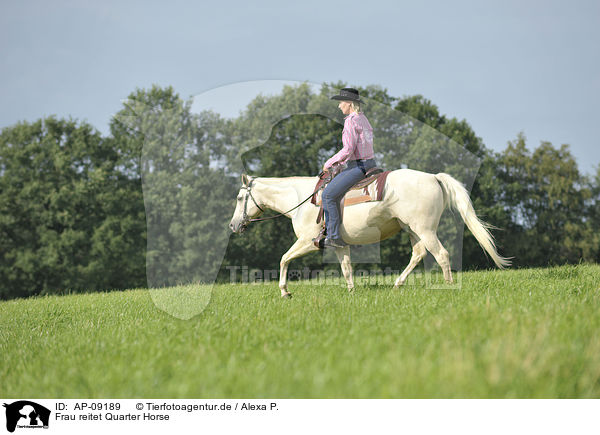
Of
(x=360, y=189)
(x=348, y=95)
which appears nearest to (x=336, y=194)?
(x=360, y=189)

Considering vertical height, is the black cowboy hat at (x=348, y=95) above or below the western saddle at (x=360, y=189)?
above

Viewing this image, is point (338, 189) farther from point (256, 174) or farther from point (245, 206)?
point (256, 174)

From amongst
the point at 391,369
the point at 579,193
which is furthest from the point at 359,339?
the point at 579,193

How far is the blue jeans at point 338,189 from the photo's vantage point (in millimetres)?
7684

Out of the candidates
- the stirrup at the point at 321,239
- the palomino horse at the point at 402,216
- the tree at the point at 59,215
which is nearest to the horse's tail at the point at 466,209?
the palomino horse at the point at 402,216

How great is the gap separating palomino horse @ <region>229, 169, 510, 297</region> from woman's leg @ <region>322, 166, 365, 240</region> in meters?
0.24
